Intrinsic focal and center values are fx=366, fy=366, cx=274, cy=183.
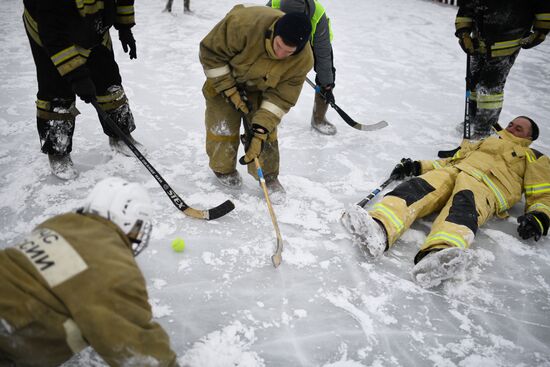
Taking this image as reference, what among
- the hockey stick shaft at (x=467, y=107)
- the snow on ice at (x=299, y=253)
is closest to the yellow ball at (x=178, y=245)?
the snow on ice at (x=299, y=253)

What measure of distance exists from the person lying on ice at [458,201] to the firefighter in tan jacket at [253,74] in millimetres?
700

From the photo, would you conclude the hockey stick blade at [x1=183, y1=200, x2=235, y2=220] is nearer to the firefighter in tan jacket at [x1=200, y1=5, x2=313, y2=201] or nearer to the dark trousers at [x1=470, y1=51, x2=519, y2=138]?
the firefighter in tan jacket at [x1=200, y1=5, x2=313, y2=201]

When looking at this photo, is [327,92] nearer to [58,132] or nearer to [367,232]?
[367,232]

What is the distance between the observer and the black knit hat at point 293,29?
5.71ft

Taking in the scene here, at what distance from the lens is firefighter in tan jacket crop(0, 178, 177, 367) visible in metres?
0.92

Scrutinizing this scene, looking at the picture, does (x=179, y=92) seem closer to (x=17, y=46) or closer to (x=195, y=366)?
(x=17, y=46)

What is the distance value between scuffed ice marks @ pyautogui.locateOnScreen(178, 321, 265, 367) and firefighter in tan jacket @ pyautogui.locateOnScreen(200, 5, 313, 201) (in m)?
1.03

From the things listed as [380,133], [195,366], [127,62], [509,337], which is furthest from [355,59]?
[195,366]

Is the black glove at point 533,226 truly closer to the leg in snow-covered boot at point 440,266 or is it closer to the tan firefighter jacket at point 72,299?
the leg in snow-covered boot at point 440,266

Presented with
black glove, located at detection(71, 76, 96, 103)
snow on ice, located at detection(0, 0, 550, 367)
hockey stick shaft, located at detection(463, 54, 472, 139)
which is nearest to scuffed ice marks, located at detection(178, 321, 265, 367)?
snow on ice, located at detection(0, 0, 550, 367)

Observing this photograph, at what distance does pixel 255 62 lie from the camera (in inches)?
79.1

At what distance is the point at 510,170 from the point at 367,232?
119cm

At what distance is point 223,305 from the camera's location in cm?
164

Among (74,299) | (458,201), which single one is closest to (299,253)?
(458,201)
